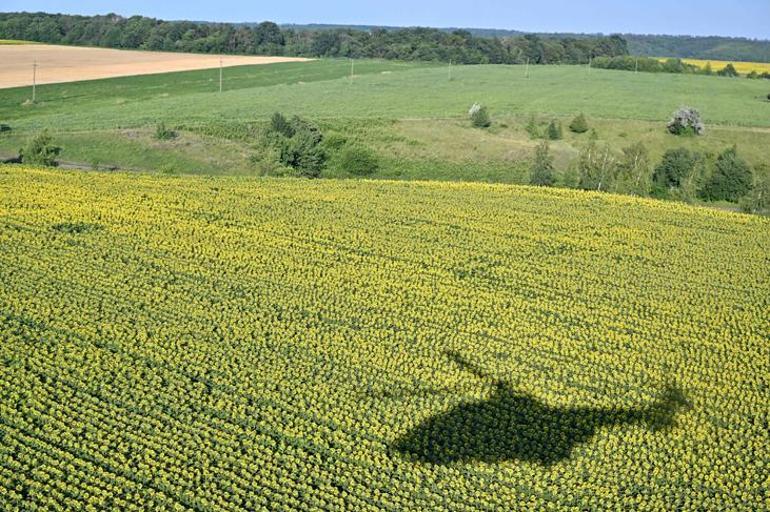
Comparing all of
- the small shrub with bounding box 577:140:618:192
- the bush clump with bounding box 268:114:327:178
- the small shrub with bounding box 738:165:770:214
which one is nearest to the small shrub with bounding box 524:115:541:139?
the small shrub with bounding box 577:140:618:192

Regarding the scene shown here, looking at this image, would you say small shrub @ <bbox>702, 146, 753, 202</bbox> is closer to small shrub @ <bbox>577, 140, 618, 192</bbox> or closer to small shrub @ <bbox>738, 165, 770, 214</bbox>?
small shrub @ <bbox>738, 165, 770, 214</bbox>

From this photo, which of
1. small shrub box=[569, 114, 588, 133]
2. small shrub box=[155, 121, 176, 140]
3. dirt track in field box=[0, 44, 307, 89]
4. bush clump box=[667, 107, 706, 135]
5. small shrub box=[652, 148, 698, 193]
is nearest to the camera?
small shrub box=[652, 148, 698, 193]

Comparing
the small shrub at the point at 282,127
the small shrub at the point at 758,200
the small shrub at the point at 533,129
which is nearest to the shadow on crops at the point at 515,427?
the small shrub at the point at 758,200

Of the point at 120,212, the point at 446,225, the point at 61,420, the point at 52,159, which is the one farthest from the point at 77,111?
the point at 61,420

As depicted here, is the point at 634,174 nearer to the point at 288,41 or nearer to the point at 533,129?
the point at 533,129

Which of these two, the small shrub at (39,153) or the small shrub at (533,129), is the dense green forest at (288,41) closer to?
the small shrub at (533,129)
